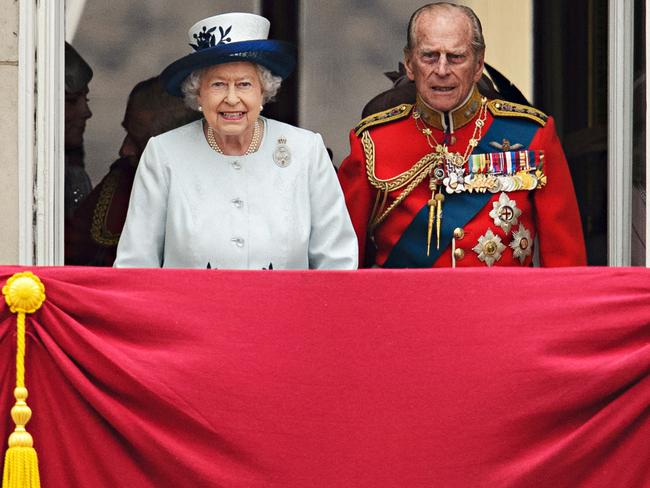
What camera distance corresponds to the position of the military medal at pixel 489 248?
6.25 meters

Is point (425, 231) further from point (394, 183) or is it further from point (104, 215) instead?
point (104, 215)

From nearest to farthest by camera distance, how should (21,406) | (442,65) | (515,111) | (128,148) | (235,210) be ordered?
(21,406) → (235,210) → (442,65) → (515,111) → (128,148)

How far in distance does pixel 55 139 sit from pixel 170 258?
745 mm

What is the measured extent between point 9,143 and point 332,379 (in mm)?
1595

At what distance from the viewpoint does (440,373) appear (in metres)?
5.25

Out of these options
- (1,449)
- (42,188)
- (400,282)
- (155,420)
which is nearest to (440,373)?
(400,282)

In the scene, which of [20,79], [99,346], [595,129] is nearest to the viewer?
[99,346]

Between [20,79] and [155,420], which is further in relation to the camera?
[20,79]

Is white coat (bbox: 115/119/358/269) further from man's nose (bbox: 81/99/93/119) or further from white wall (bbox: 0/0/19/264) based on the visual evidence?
man's nose (bbox: 81/99/93/119)

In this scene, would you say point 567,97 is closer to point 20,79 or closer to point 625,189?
point 625,189

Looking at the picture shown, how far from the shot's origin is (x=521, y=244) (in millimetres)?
6266

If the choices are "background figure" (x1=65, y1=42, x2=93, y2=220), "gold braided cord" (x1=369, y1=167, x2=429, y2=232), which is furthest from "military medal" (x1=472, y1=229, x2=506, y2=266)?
"background figure" (x1=65, y1=42, x2=93, y2=220)

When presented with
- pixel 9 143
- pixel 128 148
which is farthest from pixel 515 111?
pixel 9 143

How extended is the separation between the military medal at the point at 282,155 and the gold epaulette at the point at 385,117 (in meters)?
0.52
